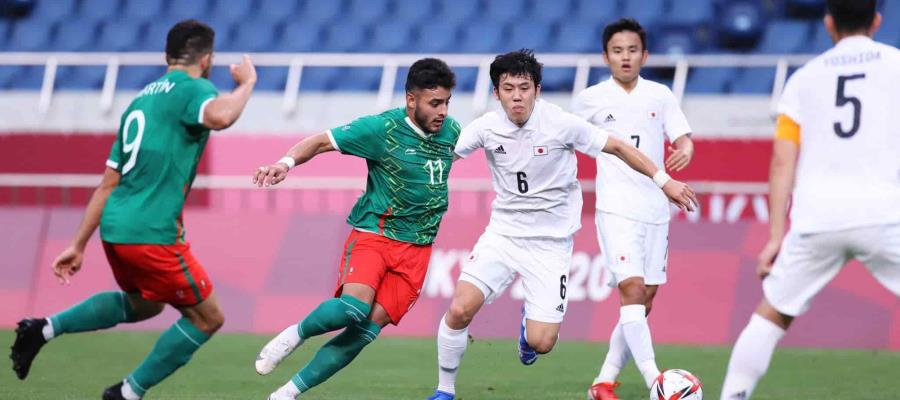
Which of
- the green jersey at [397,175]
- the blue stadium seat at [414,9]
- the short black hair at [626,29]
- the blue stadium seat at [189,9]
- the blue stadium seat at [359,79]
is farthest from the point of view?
the blue stadium seat at [189,9]

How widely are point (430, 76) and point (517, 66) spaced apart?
601 mm

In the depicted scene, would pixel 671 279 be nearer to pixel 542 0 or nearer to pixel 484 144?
pixel 484 144

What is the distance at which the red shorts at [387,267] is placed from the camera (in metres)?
8.40

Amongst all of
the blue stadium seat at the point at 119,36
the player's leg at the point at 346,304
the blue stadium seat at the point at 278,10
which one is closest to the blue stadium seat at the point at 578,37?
the blue stadium seat at the point at 278,10

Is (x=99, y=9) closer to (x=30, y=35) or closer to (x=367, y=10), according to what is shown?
(x=30, y=35)

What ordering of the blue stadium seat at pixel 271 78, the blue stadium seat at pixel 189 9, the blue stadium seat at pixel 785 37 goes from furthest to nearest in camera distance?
1. the blue stadium seat at pixel 189 9
2. the blue stadium seat at pixel 271 78
3. the blue stadium seat at pixel 785 37

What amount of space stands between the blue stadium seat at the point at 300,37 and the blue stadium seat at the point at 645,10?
4.63 meters

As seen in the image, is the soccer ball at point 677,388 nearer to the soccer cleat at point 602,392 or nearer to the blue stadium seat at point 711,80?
the soccer cleat at point 602,392

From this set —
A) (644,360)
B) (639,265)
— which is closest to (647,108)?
(639,265)

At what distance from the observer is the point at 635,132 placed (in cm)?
973

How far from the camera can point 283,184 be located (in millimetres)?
15086

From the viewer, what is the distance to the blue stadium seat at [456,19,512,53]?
19766mm

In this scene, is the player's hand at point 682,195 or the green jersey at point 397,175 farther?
the green jersey at point 397,175

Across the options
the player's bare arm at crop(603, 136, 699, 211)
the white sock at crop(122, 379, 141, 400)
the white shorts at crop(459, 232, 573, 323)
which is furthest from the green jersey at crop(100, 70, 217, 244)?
the player's bare arm at crop(603, 136, 699, 211)
